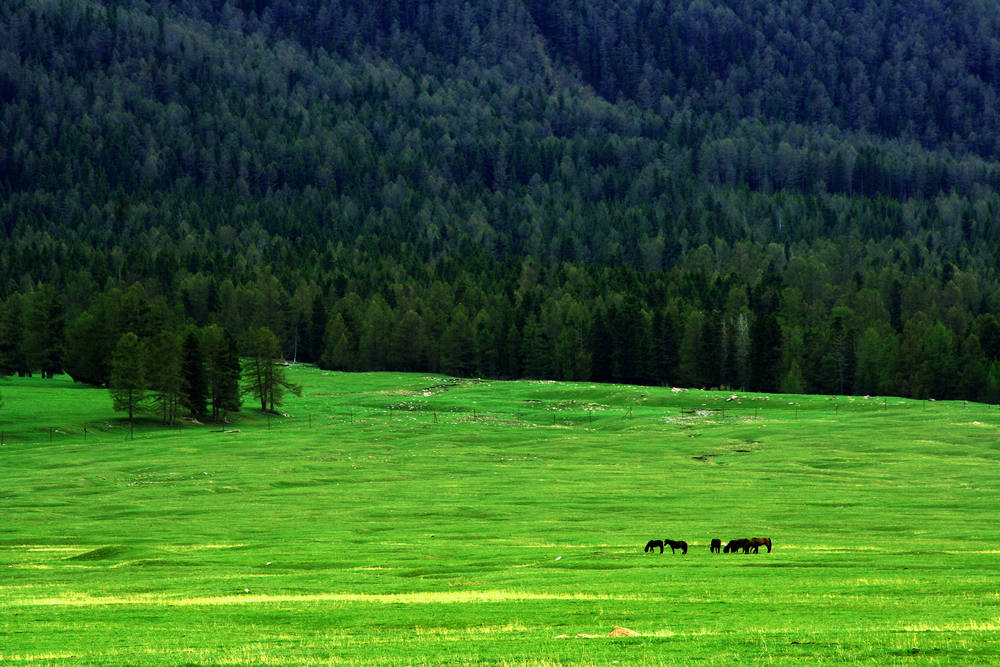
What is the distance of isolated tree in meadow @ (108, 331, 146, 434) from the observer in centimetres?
13588

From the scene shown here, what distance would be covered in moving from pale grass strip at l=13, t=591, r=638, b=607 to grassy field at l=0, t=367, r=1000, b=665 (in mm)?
299

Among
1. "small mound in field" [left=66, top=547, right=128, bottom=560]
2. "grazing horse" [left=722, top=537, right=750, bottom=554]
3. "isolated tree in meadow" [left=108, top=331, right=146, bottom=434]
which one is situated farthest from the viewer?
"isolated tree in meadow" [left=108, top=331, right=146, bottom=434]

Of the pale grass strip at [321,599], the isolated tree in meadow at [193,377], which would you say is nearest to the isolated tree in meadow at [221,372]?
the isolated tree in meadow at [193,377]

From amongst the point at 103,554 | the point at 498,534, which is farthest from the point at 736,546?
the point at 103,554

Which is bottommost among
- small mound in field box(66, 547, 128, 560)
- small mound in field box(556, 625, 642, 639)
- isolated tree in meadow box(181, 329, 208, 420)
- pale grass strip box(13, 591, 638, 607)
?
small mound in field box(66, 547, 128, 560)

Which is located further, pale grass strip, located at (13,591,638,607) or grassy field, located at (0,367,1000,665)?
pale grass strip, located at (13,591,638,607)

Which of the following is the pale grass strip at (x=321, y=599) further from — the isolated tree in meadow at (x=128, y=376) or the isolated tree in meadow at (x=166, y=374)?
→ the isolated tree in meadow at (x=166, y=374)

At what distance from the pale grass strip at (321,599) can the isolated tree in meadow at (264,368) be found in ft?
350

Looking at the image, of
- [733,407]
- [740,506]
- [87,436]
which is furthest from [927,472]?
[87,436]

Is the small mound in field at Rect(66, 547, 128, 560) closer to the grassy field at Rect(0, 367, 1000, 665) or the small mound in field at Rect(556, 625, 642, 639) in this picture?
the grassy field at Rect(0, 367, 1000, 665)

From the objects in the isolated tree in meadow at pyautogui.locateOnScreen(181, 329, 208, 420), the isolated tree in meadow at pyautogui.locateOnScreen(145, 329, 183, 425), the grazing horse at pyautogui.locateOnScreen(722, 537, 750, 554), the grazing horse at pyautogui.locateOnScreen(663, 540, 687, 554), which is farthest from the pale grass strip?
the isolated tree in meadow at pyautogui.locateOnScreen(181, 329, 208, 420)

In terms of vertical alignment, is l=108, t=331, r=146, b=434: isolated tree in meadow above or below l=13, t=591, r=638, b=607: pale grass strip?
above

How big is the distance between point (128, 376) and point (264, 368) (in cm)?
2270

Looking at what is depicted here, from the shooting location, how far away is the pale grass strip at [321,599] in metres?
42.5
